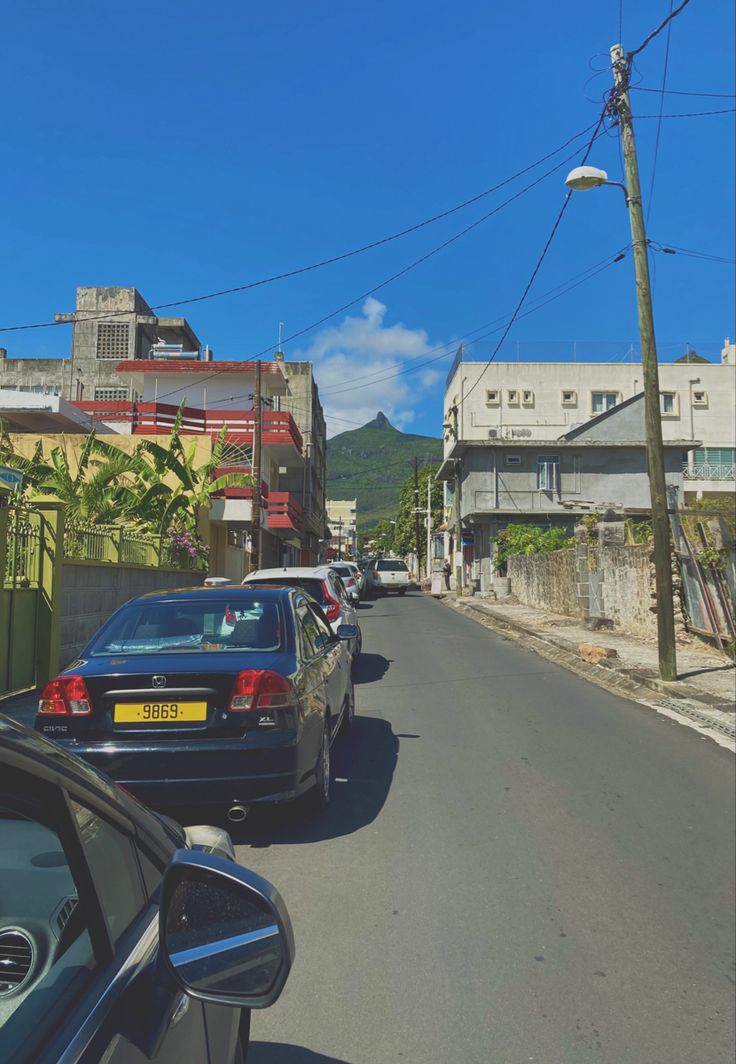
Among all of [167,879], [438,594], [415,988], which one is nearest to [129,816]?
[167,879]

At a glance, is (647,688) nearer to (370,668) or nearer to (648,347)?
(370,668)

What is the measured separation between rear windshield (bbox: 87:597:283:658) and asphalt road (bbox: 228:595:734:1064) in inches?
51.4

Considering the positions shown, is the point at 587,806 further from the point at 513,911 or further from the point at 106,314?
the point at 106,314

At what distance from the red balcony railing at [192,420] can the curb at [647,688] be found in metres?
17.2

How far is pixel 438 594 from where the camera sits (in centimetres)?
4278

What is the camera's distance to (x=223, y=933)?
1.49 metres

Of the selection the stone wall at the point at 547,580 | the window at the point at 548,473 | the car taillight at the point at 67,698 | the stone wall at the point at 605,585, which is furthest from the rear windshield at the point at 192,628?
the window at the point at 548,473

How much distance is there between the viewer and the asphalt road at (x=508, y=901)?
3014 mm

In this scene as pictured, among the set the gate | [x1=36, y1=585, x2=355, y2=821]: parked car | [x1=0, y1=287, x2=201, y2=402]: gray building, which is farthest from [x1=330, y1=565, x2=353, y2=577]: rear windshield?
[x1=0, y1=287, x2=201, y2=402]: gray building

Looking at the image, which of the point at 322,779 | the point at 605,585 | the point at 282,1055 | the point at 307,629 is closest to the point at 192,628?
the point at 307,629

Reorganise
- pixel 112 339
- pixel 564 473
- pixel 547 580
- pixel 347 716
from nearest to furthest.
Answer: pixel 347 716, pixel 547 580, pixel 564 473, pixel 112 339

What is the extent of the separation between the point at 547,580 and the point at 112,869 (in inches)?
1036

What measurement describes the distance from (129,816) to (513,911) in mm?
2940

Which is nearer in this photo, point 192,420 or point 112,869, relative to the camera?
point 112,869
